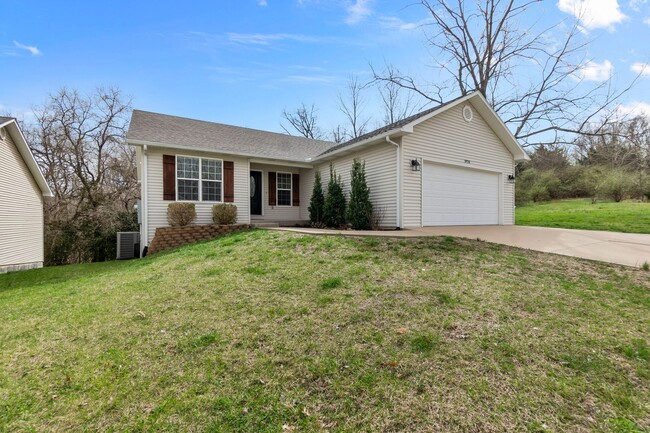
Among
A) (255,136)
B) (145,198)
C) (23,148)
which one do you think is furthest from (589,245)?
(23,148)

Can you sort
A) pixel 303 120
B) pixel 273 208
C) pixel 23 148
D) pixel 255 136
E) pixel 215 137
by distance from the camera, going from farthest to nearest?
pixel 303 120
pixel 255 136
pixel 273 208
pixel 215 137
pixel 23 148

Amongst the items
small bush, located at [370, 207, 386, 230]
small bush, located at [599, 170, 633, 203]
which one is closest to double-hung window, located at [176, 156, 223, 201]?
small bush, located at [370, 207, 386, 230]

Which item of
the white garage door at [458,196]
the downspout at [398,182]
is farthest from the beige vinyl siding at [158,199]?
the white garage door at [458,196]

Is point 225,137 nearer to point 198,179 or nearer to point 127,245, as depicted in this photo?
point 198,179

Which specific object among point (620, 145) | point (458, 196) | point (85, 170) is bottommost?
point (458, 196)

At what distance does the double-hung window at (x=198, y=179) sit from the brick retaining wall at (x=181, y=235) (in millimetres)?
1160

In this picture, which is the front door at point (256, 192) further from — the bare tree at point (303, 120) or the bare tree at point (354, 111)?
the bare tree at point (303, 120)

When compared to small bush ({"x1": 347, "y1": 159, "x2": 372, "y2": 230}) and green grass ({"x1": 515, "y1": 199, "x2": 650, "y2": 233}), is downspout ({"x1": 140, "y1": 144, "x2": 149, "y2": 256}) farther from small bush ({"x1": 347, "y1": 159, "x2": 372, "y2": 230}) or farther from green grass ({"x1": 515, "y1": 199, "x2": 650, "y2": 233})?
green grass ({"x1": 515, "y1": 199, "x2": 650, "y2": 233})

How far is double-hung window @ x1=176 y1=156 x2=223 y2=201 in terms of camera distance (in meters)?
10.5

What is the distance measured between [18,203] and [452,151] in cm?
1596

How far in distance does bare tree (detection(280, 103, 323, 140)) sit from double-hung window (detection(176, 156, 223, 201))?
67.1ft

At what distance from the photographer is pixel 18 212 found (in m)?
11.6

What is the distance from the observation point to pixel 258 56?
49.0ft

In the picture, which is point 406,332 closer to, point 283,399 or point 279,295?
point 283,399
